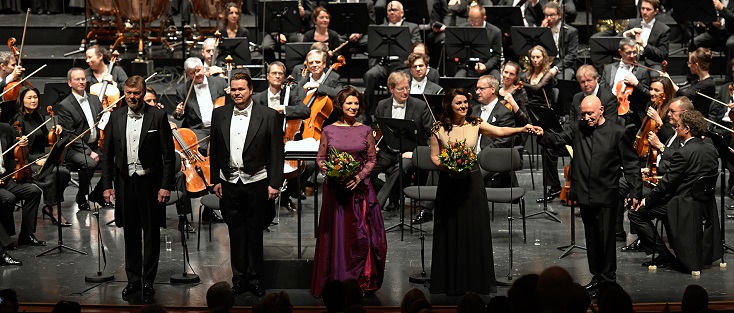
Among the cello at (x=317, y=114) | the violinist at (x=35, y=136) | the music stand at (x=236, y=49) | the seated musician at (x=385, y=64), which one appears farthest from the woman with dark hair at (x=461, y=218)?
the music stand at (x=236, y=49)

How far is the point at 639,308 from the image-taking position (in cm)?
643

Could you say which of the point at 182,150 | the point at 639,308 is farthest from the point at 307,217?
the point at 639,308

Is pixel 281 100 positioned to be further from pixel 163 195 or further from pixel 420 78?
pixel 163 195

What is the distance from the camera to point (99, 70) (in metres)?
10.4

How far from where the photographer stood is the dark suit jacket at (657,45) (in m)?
11.4

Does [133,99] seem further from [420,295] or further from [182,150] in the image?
[420,295]

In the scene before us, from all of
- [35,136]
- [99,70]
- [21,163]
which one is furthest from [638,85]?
[21,163]

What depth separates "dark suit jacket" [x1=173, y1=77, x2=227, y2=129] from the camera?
10.1 metres

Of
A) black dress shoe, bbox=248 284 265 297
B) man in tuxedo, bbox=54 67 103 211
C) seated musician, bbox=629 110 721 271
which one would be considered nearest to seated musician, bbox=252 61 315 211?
man in tuxedo, bbox=54 67 103 211

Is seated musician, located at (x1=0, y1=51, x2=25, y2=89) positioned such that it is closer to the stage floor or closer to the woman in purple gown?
the stage floor

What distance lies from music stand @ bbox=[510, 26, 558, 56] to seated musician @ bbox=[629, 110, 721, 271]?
350cm

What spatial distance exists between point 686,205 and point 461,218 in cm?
173

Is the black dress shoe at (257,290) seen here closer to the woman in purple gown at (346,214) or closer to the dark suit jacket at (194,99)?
the woman in purple gown at (346,214)

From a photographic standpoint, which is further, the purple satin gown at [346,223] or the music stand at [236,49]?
the music stand at [236,49]
